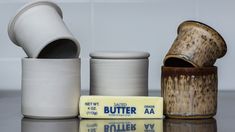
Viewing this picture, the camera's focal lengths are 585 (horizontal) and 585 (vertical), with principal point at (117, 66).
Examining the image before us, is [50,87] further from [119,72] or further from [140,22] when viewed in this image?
[140,22]

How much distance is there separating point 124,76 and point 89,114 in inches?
3.2

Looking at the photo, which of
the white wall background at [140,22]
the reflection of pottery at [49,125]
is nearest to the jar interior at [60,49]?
the reflection of pottery at [49,125]

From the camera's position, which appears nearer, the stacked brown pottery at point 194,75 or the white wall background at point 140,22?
the stacked brown pottery at point 194,75

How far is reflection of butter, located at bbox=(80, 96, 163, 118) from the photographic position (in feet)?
2.96

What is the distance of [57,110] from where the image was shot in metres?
0.90

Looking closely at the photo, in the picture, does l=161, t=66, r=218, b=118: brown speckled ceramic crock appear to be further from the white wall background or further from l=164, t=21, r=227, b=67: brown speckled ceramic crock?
the white wall background

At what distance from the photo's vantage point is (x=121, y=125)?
2.83 feet

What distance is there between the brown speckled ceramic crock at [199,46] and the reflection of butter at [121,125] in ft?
0.35

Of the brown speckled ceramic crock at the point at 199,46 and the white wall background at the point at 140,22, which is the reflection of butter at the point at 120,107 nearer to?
the brown speckled ceramic crock at the point at 199,46

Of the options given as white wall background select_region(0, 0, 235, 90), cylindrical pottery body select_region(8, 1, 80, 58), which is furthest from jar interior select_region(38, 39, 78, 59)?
white wall background select_region(0, 0, 235, 90)

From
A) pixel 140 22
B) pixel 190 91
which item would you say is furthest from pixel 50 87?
pixel 140 22

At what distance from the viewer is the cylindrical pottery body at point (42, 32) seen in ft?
2.86

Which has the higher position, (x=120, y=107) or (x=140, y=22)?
(x=140, y=22)

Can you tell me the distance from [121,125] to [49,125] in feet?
0.35
